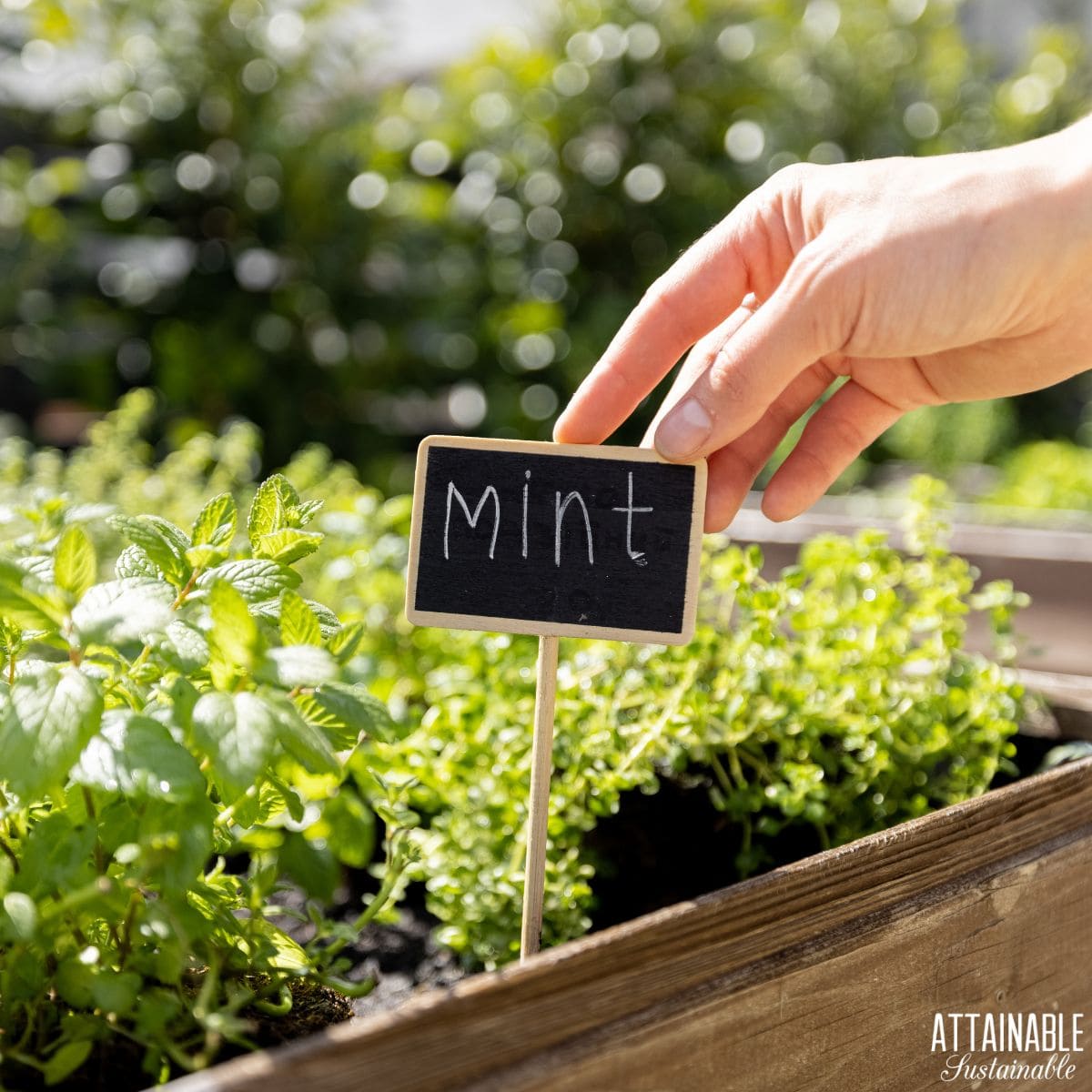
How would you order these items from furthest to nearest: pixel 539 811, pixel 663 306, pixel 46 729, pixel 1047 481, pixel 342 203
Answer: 1. pixel 342 203
2. pixel 1047 481
3. pixel 663 306
4. pixel 539 811
5. pixel 46 729

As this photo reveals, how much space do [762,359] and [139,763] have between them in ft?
1.90

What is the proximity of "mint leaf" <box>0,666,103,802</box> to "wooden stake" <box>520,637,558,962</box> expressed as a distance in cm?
36

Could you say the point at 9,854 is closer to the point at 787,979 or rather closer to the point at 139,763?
the point at 139,763

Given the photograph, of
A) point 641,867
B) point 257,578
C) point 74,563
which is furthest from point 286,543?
point 641,867

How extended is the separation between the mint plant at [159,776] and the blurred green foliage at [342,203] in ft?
8.79

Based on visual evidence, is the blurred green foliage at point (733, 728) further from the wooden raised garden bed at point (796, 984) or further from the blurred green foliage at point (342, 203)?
the blurred green foliage at point (342, 203)

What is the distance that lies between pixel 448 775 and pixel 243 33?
336 centimetres

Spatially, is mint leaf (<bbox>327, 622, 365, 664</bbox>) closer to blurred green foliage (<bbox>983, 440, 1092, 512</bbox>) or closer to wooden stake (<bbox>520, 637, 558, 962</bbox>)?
wooden stake (<bbox>520, 637, 558, 962</bbox>)

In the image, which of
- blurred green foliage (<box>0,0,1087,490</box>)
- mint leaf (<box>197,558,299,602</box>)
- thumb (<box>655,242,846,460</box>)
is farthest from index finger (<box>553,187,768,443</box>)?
blurred green foliage (<box>0,0,1087,490</box>)

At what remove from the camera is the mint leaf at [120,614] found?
596mm

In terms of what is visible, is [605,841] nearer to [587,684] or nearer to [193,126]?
[587,684]

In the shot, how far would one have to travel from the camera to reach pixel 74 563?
647mm

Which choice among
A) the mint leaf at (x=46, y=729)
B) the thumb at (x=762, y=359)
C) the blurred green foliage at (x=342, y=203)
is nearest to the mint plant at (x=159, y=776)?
the mint leaf at (x=46, y=729)

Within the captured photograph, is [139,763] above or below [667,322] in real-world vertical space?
below
